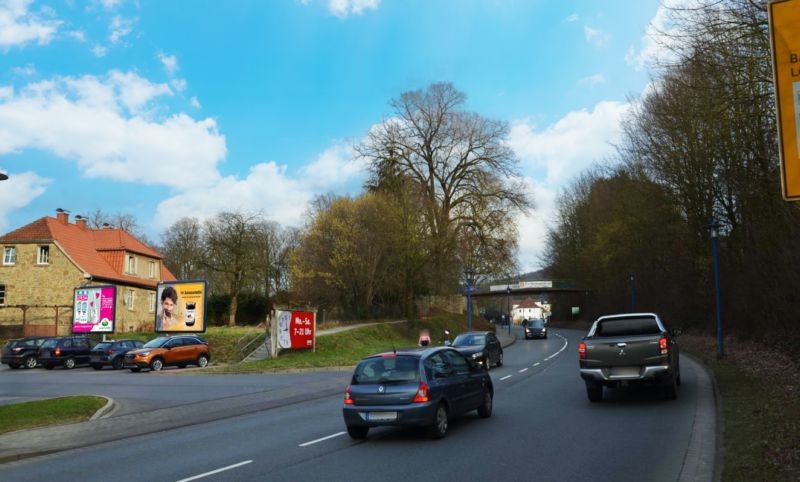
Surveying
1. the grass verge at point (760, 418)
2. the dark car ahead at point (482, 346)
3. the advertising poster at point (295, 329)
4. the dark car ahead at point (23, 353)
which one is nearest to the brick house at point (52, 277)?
the dark car ahead at point (23, 353)

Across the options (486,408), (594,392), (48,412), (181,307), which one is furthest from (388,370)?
(181,307)

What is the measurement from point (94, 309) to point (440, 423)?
3784 cm

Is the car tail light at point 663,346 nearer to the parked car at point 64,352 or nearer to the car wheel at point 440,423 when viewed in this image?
the car wheel at point 440,423

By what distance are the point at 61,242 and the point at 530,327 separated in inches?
1522

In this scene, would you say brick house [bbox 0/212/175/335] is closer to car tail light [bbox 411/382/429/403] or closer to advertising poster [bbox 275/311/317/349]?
advertising poster [bbox 275/311/317/349]

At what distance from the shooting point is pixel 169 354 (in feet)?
102

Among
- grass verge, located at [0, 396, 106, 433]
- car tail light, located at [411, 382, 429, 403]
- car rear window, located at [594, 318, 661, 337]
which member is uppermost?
car rear window, located at [594, 318, 661, 337]

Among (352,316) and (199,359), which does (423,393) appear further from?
(352,316)

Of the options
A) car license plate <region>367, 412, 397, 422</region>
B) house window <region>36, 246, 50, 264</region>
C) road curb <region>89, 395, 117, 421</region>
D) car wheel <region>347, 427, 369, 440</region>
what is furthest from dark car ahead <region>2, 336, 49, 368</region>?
car license plate <region>367, 412, 397, 422</region>

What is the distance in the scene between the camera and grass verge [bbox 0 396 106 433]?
14.1 meters

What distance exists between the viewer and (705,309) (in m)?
36.8

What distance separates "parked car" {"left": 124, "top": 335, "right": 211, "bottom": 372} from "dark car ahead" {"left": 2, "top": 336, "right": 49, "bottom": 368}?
273 inches

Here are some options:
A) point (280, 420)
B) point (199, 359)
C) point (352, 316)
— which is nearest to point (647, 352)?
point (280, 420)

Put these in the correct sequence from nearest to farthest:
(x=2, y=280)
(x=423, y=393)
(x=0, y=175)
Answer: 1. (x=423, y=393)
2. (x=0, y=175)
3. (x=2, y=280)
